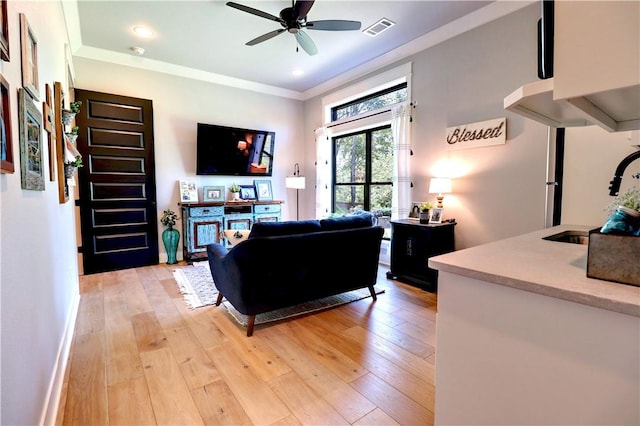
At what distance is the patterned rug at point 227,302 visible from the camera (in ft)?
9.21

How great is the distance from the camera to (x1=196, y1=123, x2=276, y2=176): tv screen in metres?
5.02

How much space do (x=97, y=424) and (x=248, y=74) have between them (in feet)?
16.2

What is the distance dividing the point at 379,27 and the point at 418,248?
2.61 metres

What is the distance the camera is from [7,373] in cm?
99

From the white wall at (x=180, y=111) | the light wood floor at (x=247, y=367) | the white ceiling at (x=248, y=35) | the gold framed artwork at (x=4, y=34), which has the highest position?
the white ceiling at (x=248, y=35)

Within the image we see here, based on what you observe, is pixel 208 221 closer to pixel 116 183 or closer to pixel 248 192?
pixel 248 192

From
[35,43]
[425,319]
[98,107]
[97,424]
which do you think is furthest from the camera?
[98,107]

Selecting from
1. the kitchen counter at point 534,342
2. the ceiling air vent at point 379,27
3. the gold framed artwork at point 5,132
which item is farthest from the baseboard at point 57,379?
the ceiling air vent at point 379,27

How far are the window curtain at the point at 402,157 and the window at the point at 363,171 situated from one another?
0.40 m

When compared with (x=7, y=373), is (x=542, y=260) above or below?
above

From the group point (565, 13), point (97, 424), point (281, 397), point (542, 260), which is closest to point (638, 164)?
point (542, 260)

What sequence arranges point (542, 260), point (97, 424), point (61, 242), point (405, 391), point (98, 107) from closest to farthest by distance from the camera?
1. point (542, 260)
2. point (97, 424)
3. point (405, 391)
4. point (61, 242)
5. point (98, 107)

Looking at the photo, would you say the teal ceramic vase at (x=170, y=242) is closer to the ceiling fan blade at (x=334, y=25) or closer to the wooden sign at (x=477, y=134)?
the ceiling fan blade at (x=334, y=25)

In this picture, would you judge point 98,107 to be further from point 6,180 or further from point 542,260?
point 542,260
